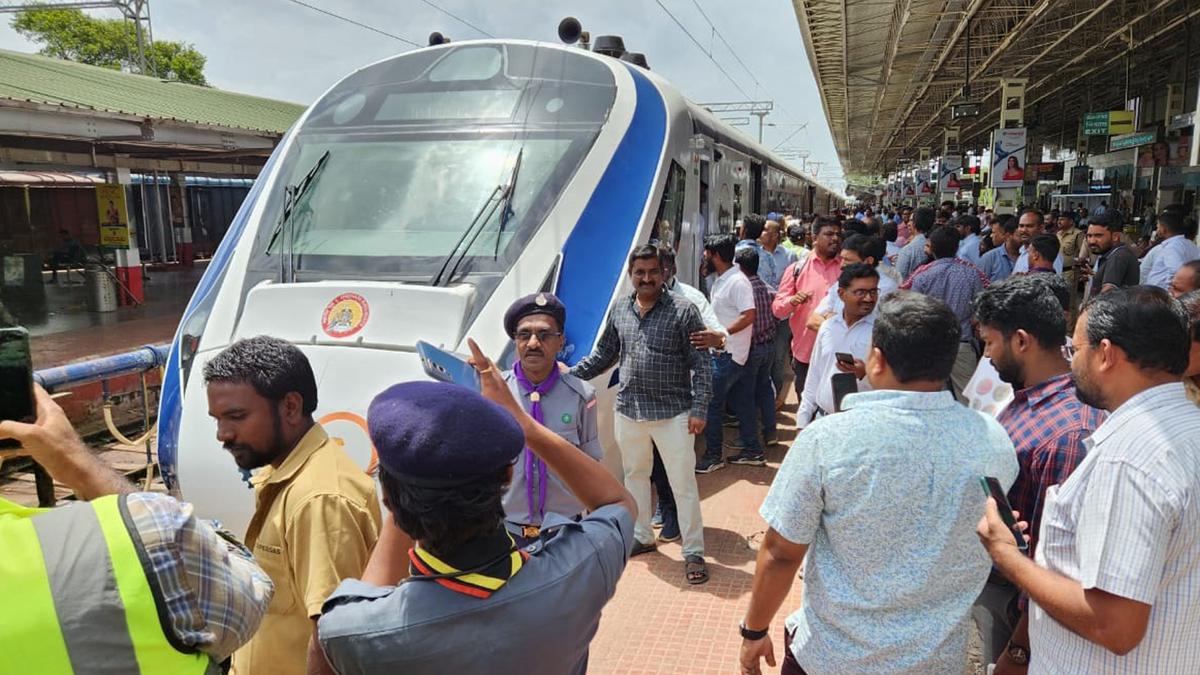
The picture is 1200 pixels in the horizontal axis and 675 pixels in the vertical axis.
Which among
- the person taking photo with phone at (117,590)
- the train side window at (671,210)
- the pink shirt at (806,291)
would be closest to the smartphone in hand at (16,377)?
the person taking photo with phone at (117,590)

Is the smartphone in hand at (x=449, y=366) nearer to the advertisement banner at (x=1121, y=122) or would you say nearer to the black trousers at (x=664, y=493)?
the black trousers at (x=664, y=493)

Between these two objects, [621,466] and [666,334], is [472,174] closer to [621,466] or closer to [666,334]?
[666,334]

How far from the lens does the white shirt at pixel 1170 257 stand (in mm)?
7219

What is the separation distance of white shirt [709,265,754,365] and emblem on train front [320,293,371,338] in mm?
2466

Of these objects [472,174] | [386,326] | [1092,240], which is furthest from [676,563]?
[1092,240]

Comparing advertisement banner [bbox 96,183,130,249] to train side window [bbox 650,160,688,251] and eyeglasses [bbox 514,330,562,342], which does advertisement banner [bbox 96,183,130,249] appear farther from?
eyeglasses [bbox 514,330,562,342]

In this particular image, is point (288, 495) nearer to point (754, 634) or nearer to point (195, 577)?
point (195, 577)

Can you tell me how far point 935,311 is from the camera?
6.65 ft

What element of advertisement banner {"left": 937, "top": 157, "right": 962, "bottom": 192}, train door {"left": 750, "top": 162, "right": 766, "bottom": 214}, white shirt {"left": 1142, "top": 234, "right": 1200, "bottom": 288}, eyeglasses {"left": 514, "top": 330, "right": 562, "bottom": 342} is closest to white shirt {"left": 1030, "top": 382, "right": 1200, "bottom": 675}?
eyeglasses {"left": 514, "top": 330, "right": 562, "bottom": 342}

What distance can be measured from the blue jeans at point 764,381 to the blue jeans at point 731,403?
2.8 inches

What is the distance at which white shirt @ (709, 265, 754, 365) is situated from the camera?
5535 millimetres

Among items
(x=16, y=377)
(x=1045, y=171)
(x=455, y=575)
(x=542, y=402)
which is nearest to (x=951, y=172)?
(x=1045, y=171)

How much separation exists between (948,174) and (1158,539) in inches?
1103

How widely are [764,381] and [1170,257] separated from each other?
4107mm
